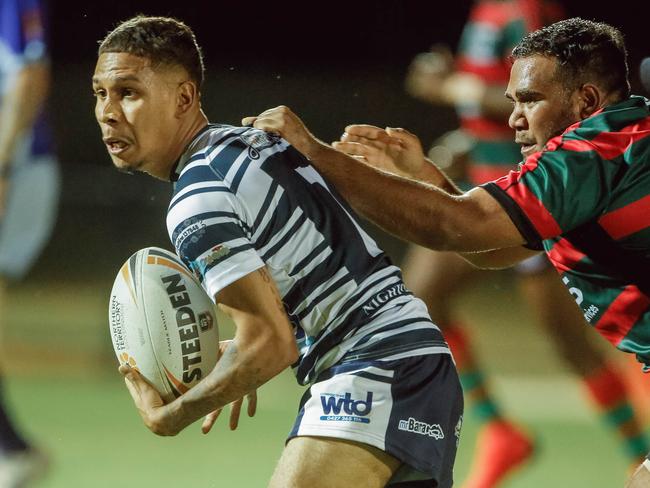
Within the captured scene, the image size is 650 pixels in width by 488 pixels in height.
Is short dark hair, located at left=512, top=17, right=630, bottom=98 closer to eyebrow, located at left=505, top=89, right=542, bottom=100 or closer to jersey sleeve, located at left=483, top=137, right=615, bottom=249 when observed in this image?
eyebrow, located at left=505, top=89, right=542, bottom=100

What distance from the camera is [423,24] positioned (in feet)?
49.3

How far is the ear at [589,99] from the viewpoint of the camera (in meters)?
3.01

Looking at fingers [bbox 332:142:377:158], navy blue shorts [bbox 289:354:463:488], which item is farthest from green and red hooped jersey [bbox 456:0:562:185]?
navy blue shorts [bbox 289:354:463:488]

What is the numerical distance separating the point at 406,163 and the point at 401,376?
0.88m

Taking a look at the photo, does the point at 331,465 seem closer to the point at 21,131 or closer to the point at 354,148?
the point at 354,148

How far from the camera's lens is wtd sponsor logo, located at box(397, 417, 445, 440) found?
2.77 meters

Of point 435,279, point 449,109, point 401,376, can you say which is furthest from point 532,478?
point 449,109

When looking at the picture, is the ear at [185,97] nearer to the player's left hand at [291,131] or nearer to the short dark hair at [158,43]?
the short dark hair at [158,43]

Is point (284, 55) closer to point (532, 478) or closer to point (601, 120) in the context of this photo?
point (532, 478)

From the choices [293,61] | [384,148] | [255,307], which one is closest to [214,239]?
[255,307]

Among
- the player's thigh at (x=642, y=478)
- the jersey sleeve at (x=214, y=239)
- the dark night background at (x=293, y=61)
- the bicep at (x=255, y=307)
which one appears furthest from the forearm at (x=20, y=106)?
the dark night background at (x=293, y=61)

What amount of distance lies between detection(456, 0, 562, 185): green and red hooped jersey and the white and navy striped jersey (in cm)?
314

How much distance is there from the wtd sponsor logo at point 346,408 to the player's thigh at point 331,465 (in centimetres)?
5

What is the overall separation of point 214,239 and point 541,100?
38.5 inches
